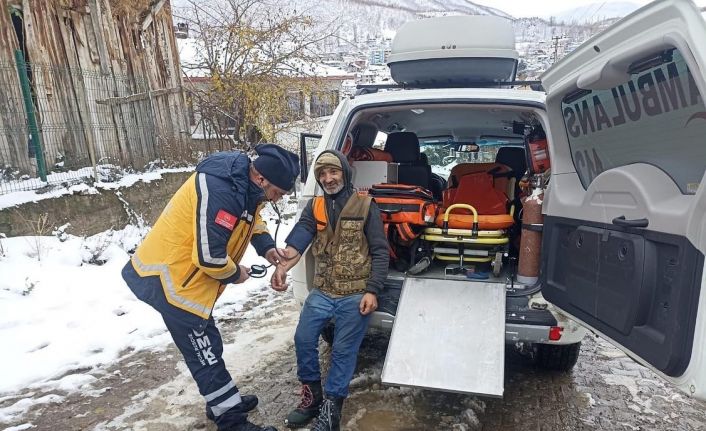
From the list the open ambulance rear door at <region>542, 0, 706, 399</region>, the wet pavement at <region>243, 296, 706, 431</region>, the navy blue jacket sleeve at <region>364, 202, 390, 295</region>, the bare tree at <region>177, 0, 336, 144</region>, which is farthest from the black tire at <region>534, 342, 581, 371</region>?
the bare tree at <region>177, 0, 336, 144</region>

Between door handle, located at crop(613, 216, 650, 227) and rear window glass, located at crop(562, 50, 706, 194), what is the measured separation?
179 millimetres

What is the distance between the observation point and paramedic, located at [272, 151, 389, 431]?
9.28 ft

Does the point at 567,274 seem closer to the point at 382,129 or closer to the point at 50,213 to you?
the point at 382,129

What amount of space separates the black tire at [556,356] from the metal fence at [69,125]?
6.00m

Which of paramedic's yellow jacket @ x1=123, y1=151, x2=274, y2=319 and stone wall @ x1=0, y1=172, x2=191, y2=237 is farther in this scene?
stone wall @ x1=0, y1=172, x2=191, y2=237

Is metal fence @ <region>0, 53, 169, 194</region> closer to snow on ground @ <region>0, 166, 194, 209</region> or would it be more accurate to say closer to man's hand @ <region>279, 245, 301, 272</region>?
snow on ground @ <region>0, 166, 194, 209</region>

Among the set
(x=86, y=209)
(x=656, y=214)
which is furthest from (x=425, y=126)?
(x=86, y=209)

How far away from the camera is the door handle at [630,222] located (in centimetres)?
180

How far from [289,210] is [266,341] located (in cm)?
590

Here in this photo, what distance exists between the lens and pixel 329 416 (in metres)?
2.62

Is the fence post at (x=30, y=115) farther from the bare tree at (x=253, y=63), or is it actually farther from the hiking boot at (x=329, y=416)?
the hiking boot at (x=329, y=416)

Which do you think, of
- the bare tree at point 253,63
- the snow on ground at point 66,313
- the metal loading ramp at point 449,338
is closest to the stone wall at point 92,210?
the snow on ground at point 66,313

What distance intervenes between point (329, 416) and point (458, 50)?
3.04 metres

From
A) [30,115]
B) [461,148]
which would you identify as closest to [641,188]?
[461,148]
